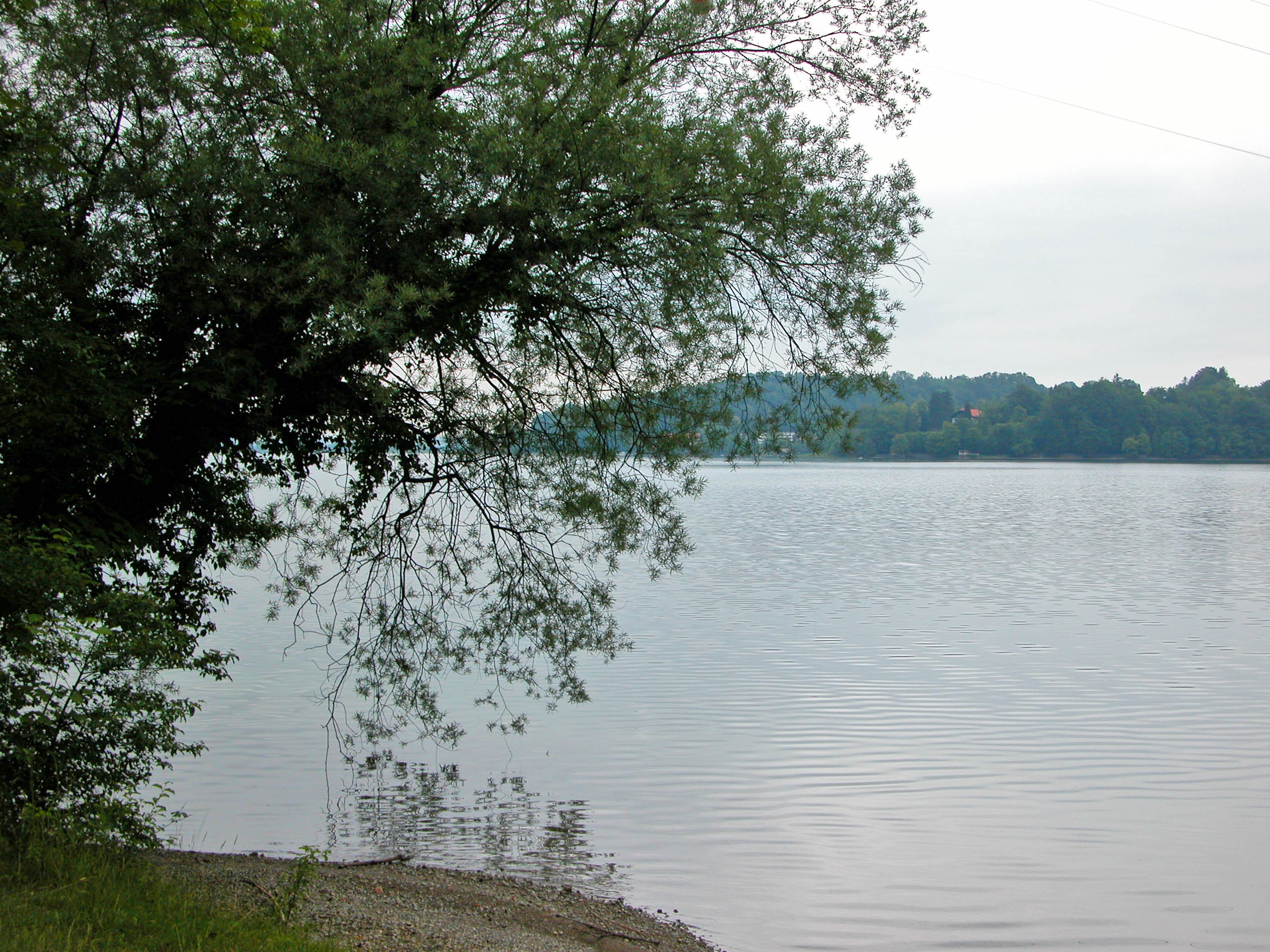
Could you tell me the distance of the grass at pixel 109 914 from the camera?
206 inches

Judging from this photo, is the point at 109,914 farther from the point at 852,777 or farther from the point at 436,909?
the point at 852,777

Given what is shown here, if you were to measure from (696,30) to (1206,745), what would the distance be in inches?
411

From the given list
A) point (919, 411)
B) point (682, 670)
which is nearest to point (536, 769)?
point (682, 670)

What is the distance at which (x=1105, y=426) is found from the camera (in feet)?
467

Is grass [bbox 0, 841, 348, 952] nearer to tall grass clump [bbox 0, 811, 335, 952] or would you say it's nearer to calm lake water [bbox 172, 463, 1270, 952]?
tall grass clump [bbox 0, 811, 335, 952]

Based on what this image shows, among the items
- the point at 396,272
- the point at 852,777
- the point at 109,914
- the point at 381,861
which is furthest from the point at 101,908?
the point at 852,777

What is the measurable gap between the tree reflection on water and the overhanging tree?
1588 mm

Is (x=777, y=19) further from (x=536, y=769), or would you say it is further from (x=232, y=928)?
(x=232, y=928)

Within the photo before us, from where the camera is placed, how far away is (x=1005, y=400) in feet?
497

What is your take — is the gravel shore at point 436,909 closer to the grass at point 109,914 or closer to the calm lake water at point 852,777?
the grass at point 109,914

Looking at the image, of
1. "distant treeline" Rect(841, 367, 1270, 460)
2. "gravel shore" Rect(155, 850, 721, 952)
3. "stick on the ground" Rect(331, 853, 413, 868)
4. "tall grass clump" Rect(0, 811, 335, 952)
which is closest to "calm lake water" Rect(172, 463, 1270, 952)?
"stick on the ground" Rect(331, 853, 413, 868)

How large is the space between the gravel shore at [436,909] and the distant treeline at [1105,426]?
12859cm

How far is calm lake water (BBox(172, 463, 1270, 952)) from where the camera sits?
29.6 ft

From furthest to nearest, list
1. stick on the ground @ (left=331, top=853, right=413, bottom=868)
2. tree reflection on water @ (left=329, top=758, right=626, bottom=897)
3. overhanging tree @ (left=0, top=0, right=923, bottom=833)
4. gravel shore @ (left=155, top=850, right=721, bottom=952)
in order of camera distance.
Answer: tree reflection on water @ (left=329, top=758, right=626, bottom=897)
stick on the ground @ (left=331, top=853, right=413, bottom=868)
overhanging tree @ (left=0, top=0, right=923, bottom=833)
gravel shore @ (left=155, top=850, right=721, bottom=952)
